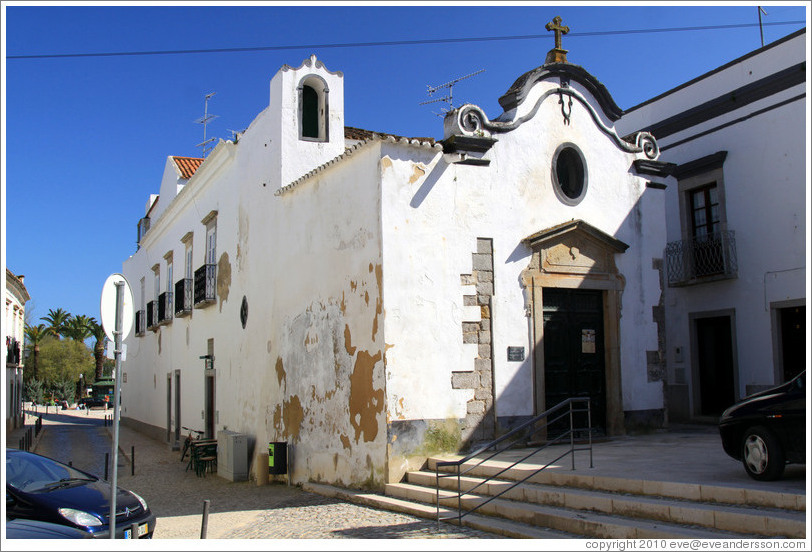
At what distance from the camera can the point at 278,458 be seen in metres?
12.5

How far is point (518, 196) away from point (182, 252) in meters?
12.8

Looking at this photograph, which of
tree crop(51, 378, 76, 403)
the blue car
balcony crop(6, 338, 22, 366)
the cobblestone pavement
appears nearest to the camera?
the blue car

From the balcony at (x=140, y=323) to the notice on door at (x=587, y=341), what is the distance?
18.7 meters

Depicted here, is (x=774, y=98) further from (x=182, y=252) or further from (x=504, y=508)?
(x=182, y=252)

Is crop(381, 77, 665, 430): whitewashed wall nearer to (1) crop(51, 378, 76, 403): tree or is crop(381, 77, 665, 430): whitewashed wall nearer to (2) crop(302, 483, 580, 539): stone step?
(2) crop(302, 483, 580, 539): stone step

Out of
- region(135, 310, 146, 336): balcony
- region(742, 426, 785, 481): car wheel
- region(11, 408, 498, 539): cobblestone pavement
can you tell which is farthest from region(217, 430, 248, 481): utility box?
region(135, 310, 146, 336): balcony

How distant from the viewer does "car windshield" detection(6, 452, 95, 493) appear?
8141 millimetres

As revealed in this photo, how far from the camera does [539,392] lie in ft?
37.4

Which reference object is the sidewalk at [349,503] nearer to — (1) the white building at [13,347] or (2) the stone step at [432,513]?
(2) the stone step at [432,513]

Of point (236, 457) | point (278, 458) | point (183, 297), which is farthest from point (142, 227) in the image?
point (278, 458)

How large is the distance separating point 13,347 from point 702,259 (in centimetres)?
2584

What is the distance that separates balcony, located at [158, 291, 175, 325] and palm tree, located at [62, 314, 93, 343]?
3433 centimetres

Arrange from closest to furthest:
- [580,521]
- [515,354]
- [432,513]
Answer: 1. [580,521]
2. [432,513]
3. [515,354]

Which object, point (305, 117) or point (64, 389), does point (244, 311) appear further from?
point (64, 389)
